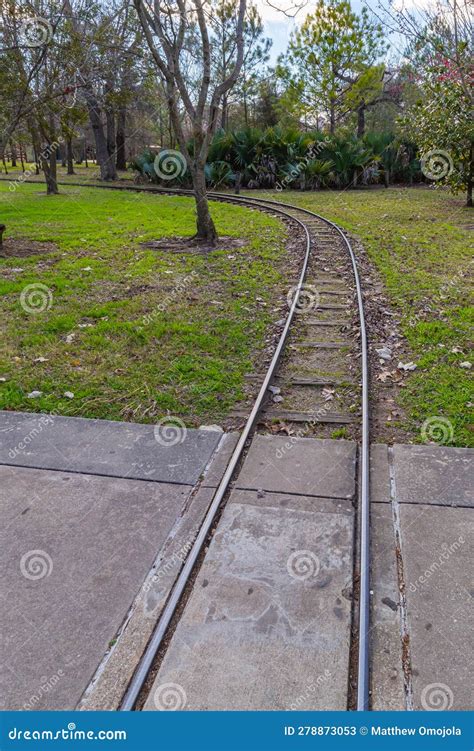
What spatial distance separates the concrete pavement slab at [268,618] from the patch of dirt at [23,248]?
30.2ft

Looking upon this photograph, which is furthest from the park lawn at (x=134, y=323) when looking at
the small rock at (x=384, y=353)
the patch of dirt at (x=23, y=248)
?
the small rock at (x=384, y=353)

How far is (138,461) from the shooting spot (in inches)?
166

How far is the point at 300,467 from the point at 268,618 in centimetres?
149

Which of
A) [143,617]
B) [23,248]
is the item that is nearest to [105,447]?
[143,617]

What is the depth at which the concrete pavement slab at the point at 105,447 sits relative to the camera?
4.12 meters

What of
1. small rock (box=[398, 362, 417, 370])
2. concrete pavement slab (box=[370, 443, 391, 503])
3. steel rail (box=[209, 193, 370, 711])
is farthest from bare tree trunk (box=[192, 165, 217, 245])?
concrete pavement slab (box=[370, 443, 391, 503])

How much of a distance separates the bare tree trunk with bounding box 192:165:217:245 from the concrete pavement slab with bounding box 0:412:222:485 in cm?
755

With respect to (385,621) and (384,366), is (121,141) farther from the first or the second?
(385,621)

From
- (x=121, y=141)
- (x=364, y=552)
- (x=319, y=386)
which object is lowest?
(x=364, y=552)

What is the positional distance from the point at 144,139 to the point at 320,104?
13319mm

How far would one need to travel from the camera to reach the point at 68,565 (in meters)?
3.14

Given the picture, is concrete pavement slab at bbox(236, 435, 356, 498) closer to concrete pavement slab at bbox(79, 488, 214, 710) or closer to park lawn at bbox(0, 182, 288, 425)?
concrete pavement slab at bbox(79, 488, 214, 710)

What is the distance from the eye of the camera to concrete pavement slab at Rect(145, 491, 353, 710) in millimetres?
2424
